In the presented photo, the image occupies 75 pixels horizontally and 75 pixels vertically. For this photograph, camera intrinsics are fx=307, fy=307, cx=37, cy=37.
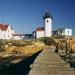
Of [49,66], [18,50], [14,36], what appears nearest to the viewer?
[49,66]

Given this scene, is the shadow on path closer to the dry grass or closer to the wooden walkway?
the wooden walkway

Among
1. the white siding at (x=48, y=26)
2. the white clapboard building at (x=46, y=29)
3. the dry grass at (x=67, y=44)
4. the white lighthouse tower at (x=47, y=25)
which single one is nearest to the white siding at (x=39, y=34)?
the white clapboard building at (x=46, y=29)

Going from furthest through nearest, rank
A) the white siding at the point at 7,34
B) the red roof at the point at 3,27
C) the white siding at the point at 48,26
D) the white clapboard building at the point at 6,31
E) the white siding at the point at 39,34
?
→ the white siding at the point at 39,34 → the red roof at the point at 3,27 → the white clapboard building at the point at 6,31 → the white siding at the point at 7,34 → the white siding at the point at 48,26

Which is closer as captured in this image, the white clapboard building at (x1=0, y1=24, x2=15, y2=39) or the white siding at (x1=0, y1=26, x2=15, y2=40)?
the white siding at (x1=0, y1=26, x2=15, y2=40)

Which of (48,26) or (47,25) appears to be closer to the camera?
(48,26)

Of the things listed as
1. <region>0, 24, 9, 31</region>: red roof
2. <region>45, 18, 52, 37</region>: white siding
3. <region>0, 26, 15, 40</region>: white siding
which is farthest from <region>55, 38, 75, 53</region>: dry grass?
<region>0, 24, 9, 31</region>: red roof

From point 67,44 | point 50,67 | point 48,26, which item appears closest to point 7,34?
point 48,26

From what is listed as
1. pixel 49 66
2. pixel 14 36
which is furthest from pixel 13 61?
pixel 14 36

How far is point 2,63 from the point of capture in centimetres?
5453

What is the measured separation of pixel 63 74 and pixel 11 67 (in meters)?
22.5

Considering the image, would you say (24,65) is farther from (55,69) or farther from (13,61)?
(55,69)

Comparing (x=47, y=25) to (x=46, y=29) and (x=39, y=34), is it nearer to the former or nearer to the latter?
(x=46, y=29)

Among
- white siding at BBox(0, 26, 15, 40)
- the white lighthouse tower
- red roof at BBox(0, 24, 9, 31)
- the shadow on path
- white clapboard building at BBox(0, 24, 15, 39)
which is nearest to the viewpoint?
the shadow on path

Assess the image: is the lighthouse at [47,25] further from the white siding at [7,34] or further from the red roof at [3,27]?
the red roof at [3,27]
